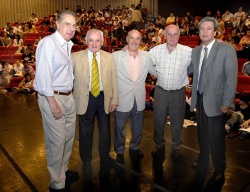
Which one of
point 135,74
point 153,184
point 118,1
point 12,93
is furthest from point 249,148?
point 118,1

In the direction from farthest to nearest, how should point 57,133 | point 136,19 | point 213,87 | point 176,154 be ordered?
point 136,19 → point 176,154 → point 213,87 → point 57,133

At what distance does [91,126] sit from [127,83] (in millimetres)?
604

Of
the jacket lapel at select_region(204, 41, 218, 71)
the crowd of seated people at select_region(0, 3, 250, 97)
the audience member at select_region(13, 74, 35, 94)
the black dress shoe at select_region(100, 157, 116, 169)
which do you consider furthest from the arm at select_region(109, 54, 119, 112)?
the crowd of seated people at select_region(0, 3, 250, 97)

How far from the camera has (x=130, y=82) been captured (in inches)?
114

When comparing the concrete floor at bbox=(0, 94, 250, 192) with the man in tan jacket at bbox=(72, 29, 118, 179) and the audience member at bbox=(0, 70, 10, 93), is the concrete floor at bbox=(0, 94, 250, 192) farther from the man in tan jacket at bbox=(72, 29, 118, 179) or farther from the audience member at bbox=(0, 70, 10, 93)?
the audience member at bbox=(0, 70, 10, 93)

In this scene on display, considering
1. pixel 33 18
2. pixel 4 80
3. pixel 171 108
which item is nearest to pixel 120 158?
pixel 171 108

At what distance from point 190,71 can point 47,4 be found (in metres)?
15.1

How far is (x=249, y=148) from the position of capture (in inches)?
135

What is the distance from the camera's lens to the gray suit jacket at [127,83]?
9.44ft

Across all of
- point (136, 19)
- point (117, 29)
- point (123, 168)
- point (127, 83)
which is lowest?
point (123, 168)

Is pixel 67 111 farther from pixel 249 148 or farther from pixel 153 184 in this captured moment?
pixel 249 148

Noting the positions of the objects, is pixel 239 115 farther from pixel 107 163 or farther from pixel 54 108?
pixel 54 108

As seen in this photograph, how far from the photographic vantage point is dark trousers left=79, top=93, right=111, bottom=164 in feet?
8.83

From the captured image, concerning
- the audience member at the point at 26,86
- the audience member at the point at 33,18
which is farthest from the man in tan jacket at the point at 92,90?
the audience member at the point at 33,18
